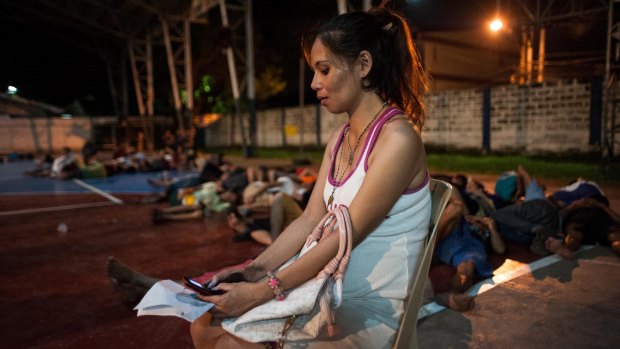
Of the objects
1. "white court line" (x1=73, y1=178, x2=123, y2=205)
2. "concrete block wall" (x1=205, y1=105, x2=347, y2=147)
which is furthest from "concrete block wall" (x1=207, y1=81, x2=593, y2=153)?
"white court line" (x1=73, y1=178, x2=123, y2=205)

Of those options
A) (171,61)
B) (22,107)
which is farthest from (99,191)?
(22,107)

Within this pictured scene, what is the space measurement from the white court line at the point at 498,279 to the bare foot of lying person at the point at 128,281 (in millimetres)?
1998

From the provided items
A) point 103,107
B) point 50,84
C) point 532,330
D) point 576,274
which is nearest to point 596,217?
point 576,274

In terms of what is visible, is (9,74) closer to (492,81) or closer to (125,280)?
(492,81)

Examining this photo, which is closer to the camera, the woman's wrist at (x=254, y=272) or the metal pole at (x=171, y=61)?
the woman's wrist at (x=254, y=272)

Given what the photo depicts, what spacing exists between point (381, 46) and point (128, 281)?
265 cm

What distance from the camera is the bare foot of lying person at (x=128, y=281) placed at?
3244mm

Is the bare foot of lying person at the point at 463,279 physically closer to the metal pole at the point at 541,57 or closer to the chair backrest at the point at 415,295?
the chair backrest at the point at 415,295

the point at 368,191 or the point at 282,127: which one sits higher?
the point at 282,127

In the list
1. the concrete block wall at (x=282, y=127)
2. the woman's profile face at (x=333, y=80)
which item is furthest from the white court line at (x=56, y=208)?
the concrete block wall at (x=282, y=127)

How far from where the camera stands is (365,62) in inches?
61.9

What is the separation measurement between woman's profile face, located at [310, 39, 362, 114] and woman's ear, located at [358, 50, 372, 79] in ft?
0.10

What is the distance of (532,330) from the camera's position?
2701 mm

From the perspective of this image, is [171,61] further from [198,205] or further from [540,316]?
[540,316]
